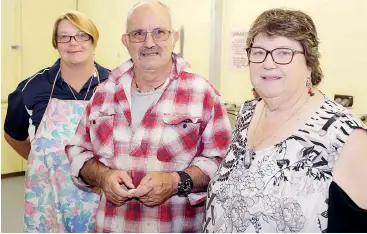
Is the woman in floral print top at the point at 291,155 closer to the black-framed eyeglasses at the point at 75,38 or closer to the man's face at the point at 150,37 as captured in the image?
the man's face at the point at 150,37

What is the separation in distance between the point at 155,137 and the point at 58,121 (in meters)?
0.73

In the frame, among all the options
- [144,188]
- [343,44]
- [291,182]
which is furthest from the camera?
[343,44]

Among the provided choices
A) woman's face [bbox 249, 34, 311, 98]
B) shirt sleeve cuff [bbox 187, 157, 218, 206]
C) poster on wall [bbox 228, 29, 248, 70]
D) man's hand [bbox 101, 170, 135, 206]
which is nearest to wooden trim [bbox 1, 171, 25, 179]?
poster on wall [bbox 228, 29, 248, 70]

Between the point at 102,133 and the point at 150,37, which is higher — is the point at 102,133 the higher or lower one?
the lower one

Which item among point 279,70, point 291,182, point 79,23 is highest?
point 79,23

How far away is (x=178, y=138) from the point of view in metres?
1.57

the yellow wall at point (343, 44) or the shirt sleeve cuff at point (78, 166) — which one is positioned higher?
the yellow wall at point (343, 44)

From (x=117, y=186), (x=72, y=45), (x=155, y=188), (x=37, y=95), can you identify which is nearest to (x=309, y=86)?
(x=155, y=188)

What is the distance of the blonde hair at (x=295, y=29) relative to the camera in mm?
1210

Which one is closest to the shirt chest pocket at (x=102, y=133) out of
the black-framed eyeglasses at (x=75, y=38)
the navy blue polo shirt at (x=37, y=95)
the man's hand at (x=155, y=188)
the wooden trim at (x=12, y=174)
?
the man's hand at (x=155, y=188)

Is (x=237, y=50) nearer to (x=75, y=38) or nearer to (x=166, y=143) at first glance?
(x=75, y=38)

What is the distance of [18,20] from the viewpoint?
5039mm

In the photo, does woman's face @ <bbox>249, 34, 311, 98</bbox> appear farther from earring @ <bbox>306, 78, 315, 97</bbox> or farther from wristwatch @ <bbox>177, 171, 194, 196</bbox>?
wristwatch @ <bbox>177, 171, 194, 196</bbox>

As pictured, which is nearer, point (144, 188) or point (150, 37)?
point (144, 188)
